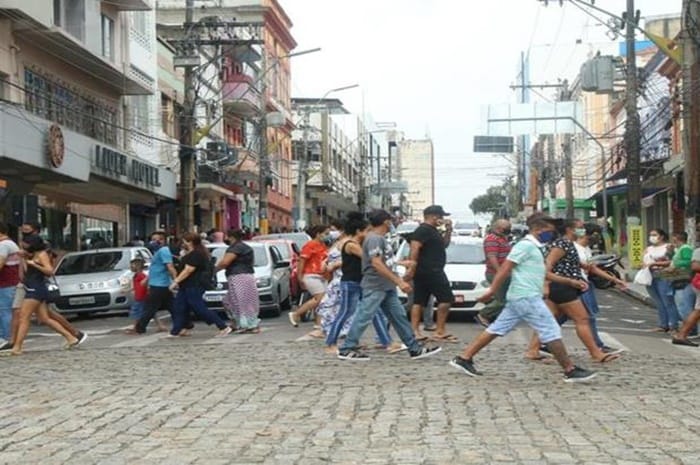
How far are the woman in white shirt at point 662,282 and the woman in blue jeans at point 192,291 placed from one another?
242 inches

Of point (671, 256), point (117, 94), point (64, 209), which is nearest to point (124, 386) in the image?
point (671, 256)

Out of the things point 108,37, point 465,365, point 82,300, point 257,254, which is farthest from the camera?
point 108,37

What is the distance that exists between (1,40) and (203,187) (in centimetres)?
1624

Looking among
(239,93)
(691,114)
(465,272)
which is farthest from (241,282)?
(239,93)

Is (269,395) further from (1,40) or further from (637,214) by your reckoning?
(637,214)

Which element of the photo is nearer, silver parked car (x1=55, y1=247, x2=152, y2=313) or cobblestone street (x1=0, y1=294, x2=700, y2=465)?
cobblestone street (x1=0, y1=294, x2=700, y2=465)

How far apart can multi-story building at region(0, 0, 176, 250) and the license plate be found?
311cm

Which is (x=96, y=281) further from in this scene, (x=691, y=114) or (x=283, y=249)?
(x=691, y=114)

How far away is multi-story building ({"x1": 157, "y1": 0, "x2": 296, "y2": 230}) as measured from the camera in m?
44.0

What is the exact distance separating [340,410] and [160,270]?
8.45 meters

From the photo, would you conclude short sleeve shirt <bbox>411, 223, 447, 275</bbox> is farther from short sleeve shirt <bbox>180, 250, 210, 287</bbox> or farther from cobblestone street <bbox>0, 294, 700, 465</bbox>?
short sleeve shirt <bbox>180, 250, 210, 287</bbox>

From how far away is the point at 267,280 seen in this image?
1930cm

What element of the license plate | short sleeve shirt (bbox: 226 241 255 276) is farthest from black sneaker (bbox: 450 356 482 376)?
the license plate

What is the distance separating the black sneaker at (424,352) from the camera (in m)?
11.5
